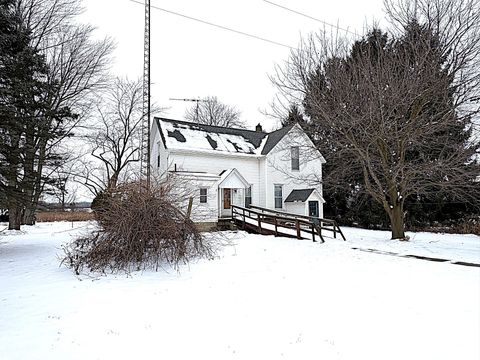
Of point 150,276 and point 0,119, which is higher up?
point 0,119

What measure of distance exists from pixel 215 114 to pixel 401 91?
32.1 m

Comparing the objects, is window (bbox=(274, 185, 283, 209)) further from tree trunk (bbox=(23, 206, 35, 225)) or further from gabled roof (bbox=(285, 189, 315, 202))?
tree trunk (bbox=(23, 206, 35, 225))

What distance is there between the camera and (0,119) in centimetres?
1019

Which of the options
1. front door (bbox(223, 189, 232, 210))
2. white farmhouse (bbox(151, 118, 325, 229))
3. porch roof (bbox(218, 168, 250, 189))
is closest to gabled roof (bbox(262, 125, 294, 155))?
white farmhouse (bbox(151, 118, 325, 229))

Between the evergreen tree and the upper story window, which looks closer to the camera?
the evergreen tree

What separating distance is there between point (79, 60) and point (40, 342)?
23254 millimetres

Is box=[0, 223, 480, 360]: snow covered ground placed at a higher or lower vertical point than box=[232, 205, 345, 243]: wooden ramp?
lower

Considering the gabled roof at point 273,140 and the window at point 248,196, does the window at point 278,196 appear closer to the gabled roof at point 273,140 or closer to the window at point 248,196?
the window at point 248,196

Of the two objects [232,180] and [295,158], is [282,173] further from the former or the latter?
[232,180]

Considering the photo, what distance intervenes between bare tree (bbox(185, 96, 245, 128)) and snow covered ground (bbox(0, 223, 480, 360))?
111ft

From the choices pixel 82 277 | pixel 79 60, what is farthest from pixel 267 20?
pixel 79 60

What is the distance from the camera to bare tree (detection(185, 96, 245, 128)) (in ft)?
136

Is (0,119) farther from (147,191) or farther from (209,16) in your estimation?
(209,16)

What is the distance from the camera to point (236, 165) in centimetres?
2105
